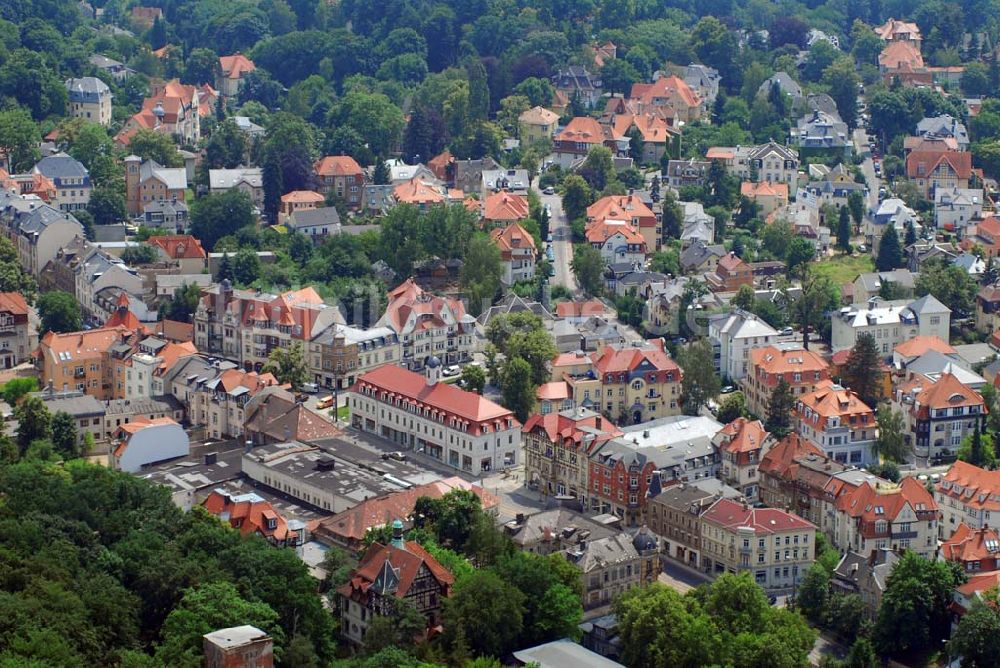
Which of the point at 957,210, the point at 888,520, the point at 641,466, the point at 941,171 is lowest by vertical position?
the point at 888,520

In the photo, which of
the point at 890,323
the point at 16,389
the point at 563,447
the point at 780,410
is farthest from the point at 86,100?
the point at 780,410

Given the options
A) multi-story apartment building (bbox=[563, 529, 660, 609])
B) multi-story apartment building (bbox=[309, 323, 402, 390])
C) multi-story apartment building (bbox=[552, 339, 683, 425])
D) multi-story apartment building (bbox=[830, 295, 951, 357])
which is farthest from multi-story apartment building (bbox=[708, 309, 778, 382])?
multi-story apartment building (bbox=[563, 529, 660, 609])

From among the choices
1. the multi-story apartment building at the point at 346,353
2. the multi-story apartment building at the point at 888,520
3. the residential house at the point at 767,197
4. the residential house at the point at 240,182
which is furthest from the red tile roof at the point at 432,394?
the residential house at the point at 767,197

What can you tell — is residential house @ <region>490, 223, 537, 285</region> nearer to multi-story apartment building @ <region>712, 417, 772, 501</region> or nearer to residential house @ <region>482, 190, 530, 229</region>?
residential house @ <region>482, 190, 530, 229</region>

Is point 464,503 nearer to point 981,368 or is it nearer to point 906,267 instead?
point 981,368

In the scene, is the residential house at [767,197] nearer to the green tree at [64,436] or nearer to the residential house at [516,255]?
the residential house at [516,255]

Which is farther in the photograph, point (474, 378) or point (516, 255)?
point (516, 255)

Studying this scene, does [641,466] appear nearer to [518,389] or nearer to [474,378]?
[518,389]
